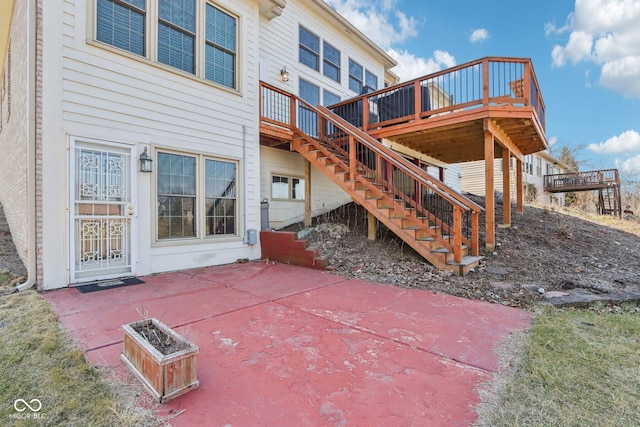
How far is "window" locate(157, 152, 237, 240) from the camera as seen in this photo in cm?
525

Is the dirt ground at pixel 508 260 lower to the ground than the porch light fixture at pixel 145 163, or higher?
lower

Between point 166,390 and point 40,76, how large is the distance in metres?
4.54

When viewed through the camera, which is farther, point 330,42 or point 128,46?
point 330,42

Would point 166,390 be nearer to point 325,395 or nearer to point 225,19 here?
point 325,395

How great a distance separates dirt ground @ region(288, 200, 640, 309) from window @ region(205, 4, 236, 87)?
12.5 ft

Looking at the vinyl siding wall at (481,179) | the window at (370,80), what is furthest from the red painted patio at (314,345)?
the vinyl siding wall at (481,179)

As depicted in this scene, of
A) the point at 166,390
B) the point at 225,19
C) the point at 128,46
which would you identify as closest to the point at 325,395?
the point at 166,390

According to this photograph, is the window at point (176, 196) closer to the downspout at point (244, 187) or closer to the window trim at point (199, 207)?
the window trim at point (199, 207)

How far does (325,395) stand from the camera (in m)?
1.83

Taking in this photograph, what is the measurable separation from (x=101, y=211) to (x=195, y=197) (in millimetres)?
1453

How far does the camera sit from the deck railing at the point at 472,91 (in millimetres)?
6016

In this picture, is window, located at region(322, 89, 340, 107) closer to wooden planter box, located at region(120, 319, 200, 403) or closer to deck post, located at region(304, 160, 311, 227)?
deck post, located at region(304, 160, 311, 227)

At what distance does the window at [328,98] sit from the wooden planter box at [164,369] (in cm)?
883

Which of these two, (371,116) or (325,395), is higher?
(371,116)
